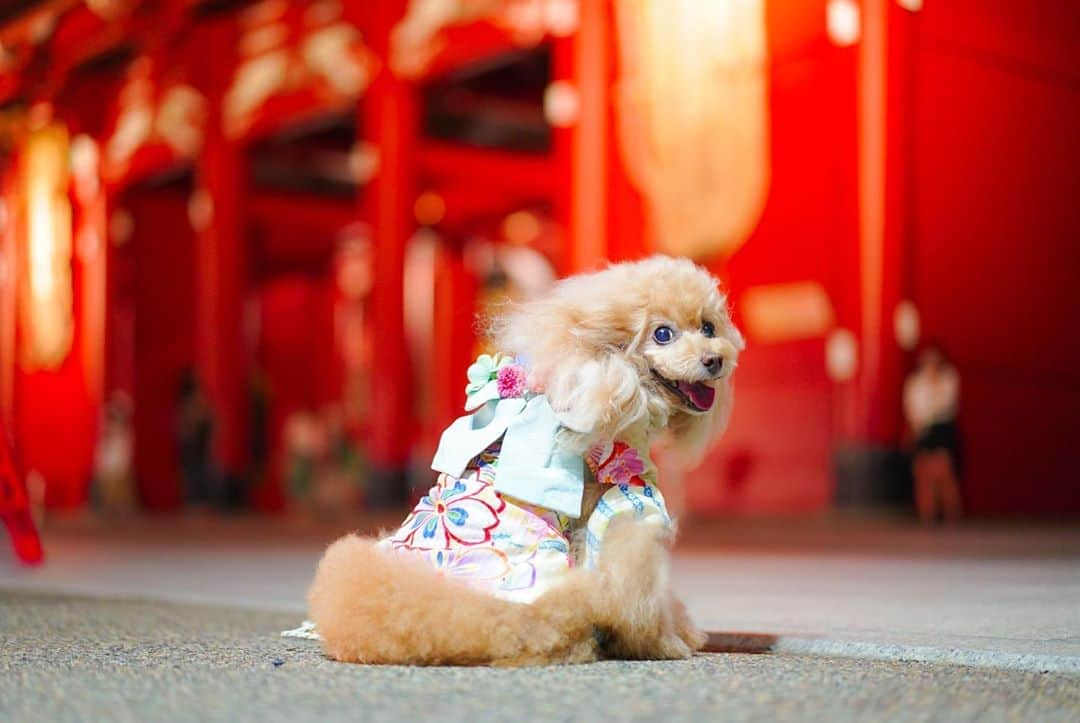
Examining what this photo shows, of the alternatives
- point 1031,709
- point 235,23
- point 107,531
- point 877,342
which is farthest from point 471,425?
point 235,23

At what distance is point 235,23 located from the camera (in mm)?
16703

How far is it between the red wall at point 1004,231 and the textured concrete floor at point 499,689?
7907 millimetres

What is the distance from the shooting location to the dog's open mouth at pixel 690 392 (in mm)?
3176

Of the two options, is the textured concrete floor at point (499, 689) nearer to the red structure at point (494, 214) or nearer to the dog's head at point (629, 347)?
the dog's head at point (629, 347)

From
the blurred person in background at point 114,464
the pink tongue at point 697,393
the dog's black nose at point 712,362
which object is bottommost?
the blurred person in background at point 114,464

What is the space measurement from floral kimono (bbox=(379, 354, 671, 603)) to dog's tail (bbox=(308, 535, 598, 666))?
5 cm

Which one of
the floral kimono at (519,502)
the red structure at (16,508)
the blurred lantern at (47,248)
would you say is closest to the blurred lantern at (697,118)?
the red structure at (16,508)

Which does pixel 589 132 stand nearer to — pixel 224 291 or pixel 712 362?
pixel 224 291

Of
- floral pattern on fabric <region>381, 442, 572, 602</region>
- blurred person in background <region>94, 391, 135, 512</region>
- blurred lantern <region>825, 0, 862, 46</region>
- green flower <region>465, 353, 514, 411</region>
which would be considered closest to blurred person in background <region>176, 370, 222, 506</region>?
blurred person in background <region>94, 391, 135, 512</region>

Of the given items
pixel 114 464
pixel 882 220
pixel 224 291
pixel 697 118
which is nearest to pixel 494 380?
pixel 882 220

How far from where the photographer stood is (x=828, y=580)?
561 cm

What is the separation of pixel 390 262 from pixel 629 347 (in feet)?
38.0

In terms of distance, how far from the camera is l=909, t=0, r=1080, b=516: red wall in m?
10.6

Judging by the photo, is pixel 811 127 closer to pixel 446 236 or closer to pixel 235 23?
pixel 235 23
